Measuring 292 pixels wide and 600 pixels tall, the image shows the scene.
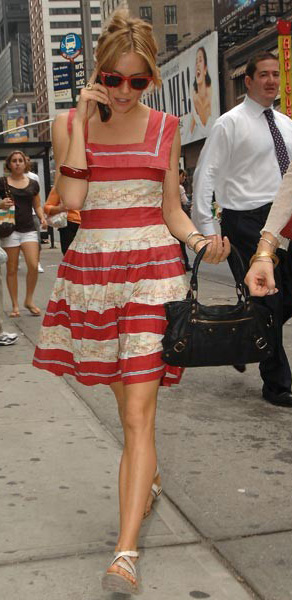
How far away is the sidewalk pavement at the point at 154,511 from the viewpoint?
113 inches

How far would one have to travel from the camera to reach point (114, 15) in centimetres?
294

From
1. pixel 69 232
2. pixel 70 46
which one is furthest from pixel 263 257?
pixel 70 46

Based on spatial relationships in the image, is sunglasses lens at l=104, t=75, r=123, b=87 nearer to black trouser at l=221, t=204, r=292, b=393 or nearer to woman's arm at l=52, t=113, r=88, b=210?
woman's arm at l=52, t=113, r=88, b=210

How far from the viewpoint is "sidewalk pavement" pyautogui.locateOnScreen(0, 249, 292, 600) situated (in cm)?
288

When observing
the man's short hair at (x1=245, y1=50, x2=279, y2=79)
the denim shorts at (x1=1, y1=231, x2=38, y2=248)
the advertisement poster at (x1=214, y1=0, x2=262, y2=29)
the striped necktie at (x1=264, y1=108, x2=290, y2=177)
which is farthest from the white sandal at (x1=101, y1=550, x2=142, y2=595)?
the advertisement poster at (x1=214, y1=0, x2=262, y2=29)

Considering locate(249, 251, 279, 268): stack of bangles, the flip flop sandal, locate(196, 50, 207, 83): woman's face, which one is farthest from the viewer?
locate(196, 50, 207, 83): woman's face

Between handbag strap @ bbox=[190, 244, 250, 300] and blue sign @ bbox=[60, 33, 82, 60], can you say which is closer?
Result: handbag strap @ bbox=[190, 244, 250, 300]

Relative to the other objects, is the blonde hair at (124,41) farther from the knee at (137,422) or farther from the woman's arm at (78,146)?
the knee at (137,422)

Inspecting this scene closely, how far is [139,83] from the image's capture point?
2.94 m

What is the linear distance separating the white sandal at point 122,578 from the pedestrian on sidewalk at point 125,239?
0.46ft

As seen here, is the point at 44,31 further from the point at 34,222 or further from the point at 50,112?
the point at 34,222

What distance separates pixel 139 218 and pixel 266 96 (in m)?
2.57

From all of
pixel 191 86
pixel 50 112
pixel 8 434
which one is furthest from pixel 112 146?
pixel 50 112

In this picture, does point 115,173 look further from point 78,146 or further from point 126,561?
point 126,561
